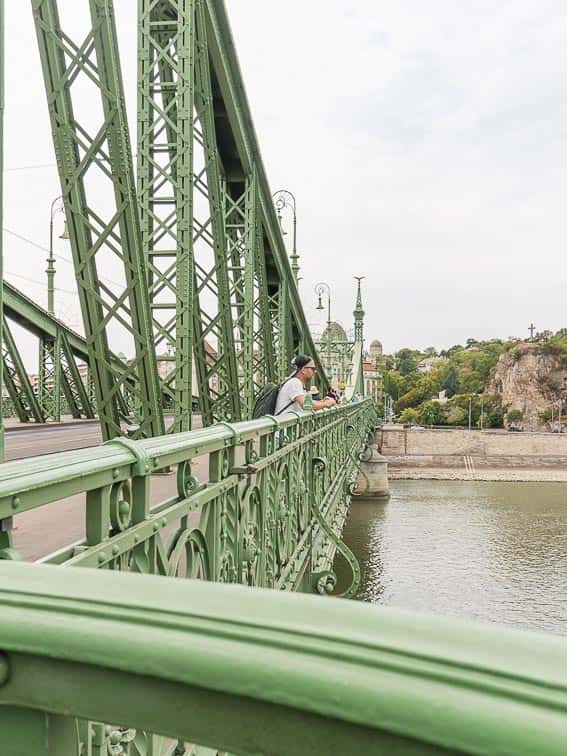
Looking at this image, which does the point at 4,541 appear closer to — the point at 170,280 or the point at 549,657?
the point at 549,657

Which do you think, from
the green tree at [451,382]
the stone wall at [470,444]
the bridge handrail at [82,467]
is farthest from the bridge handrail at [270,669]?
the green tree at [451,382]

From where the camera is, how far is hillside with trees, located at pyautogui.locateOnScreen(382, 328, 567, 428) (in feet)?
256

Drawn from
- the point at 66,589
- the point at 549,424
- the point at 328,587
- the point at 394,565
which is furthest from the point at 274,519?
the point at 549,424

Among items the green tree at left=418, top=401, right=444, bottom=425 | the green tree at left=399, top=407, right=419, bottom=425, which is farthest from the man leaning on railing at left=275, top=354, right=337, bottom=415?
the green tree at left=399, top=407, right=419, bottom=425

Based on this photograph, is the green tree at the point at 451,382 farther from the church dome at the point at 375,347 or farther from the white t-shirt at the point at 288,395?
the white t-shirt at the point at 288,395

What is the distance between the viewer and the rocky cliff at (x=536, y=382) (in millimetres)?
73375

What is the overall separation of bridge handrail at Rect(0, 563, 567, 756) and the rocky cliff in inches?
3018

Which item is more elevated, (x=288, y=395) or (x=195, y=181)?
(x=195, y=181)

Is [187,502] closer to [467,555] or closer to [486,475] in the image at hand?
[467,555]

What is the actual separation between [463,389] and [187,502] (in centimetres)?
9468

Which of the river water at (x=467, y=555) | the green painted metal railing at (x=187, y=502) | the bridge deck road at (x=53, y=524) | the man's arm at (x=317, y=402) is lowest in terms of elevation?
the river water at (x=467, y=555)

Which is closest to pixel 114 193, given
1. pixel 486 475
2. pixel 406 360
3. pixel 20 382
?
pixel 20 382

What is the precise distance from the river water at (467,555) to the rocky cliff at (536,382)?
38159 millimetres

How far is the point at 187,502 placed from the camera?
7.41 feet
